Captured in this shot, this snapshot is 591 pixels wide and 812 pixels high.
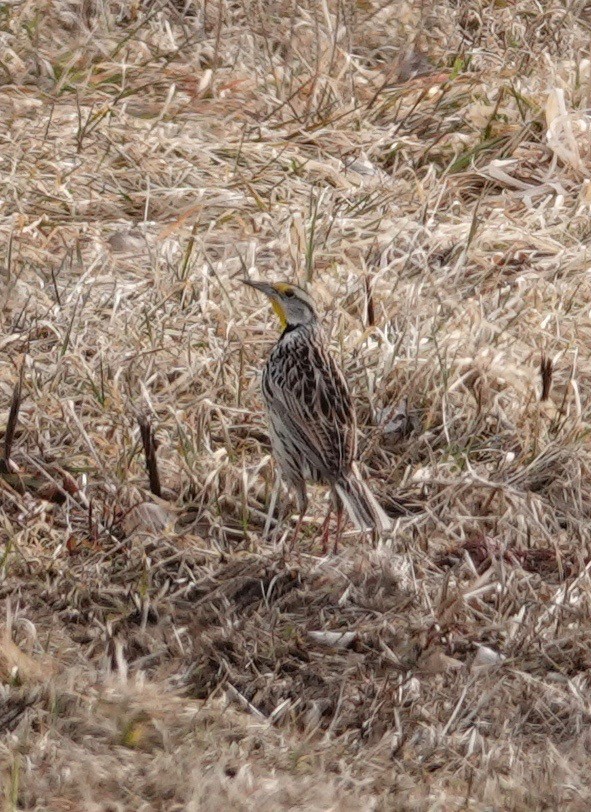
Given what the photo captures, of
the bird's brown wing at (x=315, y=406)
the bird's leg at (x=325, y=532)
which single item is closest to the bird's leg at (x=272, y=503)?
the bird's leg at (x=325, y=532)

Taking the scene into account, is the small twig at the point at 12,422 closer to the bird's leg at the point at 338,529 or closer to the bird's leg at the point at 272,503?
the bird's leg at the point at 272,503

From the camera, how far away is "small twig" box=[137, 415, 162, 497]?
5406mm

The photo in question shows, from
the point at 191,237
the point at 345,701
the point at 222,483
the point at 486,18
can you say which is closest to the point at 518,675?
the point at 345,701

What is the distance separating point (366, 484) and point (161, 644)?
42.7 inches

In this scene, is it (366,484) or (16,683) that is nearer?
(16,683)

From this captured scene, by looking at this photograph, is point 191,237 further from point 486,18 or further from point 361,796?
point 361,796

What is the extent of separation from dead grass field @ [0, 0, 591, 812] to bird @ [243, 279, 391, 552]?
15cm

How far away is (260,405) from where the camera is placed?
6152 mm

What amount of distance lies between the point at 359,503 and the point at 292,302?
0.80m

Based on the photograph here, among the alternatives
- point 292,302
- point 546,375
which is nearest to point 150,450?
point 292,302

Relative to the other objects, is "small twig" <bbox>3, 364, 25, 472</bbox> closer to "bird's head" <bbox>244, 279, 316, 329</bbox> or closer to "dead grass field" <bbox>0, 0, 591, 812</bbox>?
"dead grass field" <bbox>0, 0, 591, 812</bbox>

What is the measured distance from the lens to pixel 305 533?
5609mm

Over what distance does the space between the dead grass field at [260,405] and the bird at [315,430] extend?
150 mm

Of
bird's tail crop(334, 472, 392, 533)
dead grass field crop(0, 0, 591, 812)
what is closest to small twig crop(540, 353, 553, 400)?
dead grass field crop(0, 0, 591, 812)
